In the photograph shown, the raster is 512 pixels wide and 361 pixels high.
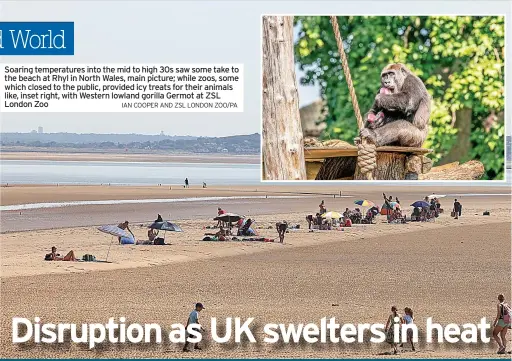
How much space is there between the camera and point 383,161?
46.7 feet

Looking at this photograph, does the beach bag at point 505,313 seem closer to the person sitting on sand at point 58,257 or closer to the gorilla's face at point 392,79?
the gorilla's face at point 392,79

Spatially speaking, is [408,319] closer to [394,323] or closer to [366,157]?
[394,323]

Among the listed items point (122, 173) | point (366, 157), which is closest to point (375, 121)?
point (366, 157)

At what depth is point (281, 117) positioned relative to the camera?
12852 millimetres

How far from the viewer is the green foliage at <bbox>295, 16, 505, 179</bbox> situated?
17078mm

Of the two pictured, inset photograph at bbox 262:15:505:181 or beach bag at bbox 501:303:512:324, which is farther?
inset photograph at bbox 262:15:505:181

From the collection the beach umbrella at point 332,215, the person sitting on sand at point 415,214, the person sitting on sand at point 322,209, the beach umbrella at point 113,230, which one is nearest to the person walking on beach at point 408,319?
the beach umbrella at point 113,230

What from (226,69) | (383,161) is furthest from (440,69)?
(226,69)

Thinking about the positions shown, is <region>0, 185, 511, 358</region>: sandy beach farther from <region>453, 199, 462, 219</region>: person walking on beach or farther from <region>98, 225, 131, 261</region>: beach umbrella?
<region>98, 225, 131, 261</region>: beach umbrella

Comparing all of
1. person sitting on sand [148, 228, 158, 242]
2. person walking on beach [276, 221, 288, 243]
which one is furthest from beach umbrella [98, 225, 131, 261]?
person walking on beach [276, 221, 288, 243]

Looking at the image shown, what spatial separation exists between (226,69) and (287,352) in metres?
3.69

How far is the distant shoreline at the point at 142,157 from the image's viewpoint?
629 inches

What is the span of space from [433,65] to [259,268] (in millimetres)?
5088

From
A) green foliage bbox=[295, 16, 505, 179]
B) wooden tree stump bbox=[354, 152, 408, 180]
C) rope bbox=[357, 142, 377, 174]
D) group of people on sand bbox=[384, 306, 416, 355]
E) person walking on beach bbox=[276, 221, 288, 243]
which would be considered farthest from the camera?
person walking on beach bbox=[276, 221, 288, 243]
